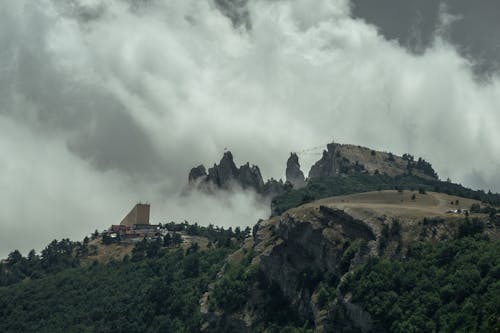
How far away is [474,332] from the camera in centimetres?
18875

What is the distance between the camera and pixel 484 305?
197 metres

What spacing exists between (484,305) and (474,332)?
1091 centimetres
